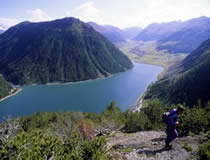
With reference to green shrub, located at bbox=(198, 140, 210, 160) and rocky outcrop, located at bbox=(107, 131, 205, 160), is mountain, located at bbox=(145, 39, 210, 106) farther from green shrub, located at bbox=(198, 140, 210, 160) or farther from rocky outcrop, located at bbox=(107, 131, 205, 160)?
green shrub, located at bbox=(198, 140, 210, 160)

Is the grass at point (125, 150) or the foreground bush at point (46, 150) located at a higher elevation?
the foreground bush at point (46, 150)

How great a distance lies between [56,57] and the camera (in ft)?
545

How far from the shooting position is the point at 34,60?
164875mm

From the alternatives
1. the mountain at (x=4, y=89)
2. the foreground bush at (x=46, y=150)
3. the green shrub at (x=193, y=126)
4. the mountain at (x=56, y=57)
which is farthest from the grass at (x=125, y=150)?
the mountain at (x=56, y=57)

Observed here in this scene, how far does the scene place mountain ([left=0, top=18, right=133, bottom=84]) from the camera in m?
149

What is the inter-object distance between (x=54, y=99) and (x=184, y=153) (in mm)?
96275

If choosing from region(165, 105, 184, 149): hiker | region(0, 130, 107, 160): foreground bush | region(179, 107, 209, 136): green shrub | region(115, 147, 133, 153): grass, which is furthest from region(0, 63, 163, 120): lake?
region(165, 105, 184, 149): hiker

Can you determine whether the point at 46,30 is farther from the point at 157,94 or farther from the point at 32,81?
the point at 157,94


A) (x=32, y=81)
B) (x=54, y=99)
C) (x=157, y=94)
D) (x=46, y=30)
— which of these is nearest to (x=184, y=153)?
(x=157, y=94)

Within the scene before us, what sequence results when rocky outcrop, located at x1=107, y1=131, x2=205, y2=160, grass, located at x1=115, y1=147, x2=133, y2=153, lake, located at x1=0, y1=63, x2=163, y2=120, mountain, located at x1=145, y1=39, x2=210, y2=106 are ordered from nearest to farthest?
rocky outcrop, located at x1=107, y1=131, x2=205, y2=160, grass, located at x1=115, y1=147, x2=133, y2=153, mountain, located at x1=145, y1=39, x2=210, y2=106, lake, located at x1=0, y1=63, x2=163, y2=120

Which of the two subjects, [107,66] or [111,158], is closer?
[111,158]

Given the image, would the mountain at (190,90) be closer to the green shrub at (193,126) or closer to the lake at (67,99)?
the lake at (67,99)

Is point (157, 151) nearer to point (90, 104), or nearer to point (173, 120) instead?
point (173, 120)

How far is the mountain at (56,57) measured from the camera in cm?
14888
